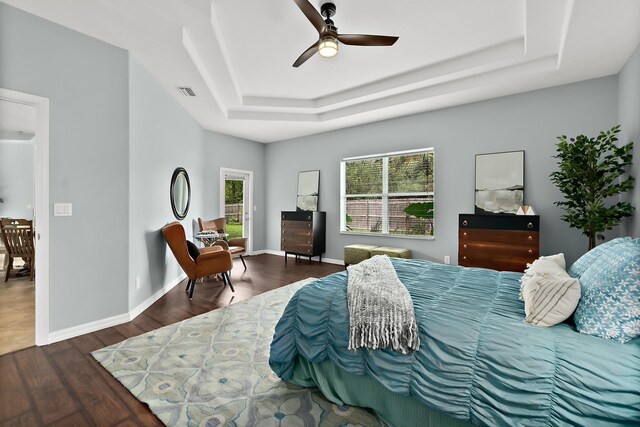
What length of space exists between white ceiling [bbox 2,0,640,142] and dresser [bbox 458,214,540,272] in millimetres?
1842

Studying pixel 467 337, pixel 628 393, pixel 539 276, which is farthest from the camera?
pixel 539 276

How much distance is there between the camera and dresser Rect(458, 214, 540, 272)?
11.9ft

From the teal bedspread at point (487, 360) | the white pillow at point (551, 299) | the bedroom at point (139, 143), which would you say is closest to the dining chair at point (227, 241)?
the bedroom at point (139, 143)

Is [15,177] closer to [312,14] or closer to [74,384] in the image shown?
[74,384]

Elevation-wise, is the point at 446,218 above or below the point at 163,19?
below

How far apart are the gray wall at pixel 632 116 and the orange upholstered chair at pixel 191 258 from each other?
15.2 feet

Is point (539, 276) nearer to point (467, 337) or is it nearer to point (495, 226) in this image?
point (467, 337)

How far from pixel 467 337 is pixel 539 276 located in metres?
0.60

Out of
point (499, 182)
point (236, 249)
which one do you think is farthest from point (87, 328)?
point (499, 182)

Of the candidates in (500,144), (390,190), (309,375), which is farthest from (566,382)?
(390,190)

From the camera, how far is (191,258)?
3.72 meters

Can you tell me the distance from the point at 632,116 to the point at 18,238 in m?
8.07

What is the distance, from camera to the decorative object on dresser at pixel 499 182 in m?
4.09

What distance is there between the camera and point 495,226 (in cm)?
383
